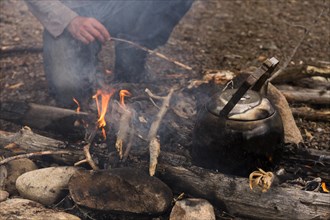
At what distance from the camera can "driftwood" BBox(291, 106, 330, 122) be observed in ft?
14.6

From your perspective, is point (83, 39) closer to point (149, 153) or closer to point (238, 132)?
point (149, 153)

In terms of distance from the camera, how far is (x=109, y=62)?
6.16 m

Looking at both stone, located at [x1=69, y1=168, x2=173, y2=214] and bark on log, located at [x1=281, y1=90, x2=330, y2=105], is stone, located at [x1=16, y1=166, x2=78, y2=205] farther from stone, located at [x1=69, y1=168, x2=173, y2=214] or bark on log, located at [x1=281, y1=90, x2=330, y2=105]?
bark on log, located at [x1=281, y1=90, x2=330, y2=105]

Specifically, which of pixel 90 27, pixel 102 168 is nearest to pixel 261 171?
pixel 102 168

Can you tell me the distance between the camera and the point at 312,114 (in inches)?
176

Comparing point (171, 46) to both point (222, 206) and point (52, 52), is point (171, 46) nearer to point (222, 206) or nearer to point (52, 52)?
point (52, 52)

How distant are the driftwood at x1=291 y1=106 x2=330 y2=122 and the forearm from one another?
288 centimetres

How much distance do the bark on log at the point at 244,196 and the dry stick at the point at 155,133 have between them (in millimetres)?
93

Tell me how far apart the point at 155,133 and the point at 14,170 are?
1.30 meters

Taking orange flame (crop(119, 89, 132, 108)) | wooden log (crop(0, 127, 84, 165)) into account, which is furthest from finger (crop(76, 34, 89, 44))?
wooden log (crop(0, 127, 84, 165))

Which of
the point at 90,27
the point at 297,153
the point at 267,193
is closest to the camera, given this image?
the point at 267,193

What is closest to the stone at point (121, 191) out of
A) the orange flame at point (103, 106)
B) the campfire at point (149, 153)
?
the campfire at point (149, 153)

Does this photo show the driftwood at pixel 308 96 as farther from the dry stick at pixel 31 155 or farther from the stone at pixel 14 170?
the stone at pixel 14 170

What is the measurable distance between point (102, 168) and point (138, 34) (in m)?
2.66
